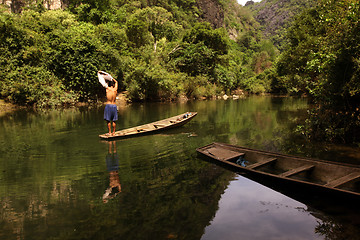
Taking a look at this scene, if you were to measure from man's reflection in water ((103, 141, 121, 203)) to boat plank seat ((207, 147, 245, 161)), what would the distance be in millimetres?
2419

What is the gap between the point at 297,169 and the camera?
478 centimetres

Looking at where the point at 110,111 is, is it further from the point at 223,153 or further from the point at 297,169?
the point at 297,169

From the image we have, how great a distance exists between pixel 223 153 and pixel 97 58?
64.6 ft

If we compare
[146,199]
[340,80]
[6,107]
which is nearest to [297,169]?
[146,199]

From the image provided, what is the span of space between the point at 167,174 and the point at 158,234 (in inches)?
90.0

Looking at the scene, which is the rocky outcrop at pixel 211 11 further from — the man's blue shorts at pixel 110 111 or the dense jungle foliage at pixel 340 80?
the dense jungle foliage at pixel 340 80

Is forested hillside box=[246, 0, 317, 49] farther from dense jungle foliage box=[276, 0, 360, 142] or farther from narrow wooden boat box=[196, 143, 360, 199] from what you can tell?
narrow wooden boat box=[196, 143, 360, 199]

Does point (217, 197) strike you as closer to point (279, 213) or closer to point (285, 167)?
point (279, 213)

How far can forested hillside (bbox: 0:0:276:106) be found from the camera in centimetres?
2064

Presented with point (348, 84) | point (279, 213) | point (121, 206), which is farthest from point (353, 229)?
point (348, 84)

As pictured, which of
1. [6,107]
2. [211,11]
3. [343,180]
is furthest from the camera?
[211,11]

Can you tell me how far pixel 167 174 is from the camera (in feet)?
18.4

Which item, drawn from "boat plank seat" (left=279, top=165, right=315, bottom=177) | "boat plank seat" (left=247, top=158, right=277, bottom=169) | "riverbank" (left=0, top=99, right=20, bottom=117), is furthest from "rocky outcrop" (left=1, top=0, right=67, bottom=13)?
"boat plank seat" (left=279, top=165, right=315, bottom=177)

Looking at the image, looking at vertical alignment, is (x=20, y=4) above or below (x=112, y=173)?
above
